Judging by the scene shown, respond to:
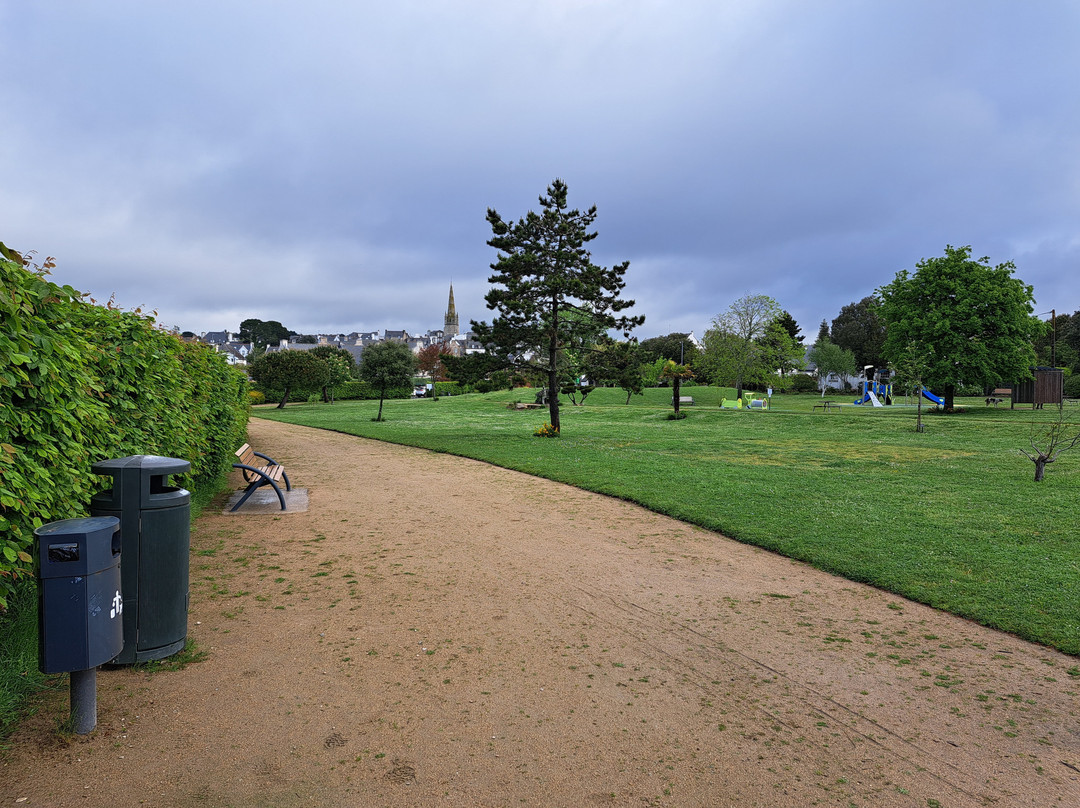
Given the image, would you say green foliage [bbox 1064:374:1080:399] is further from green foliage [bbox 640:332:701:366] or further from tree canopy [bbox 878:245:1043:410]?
green foliage [bbox 640:332:701:366]

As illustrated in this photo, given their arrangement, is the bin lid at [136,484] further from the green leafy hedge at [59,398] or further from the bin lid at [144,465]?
the green leafy hedge at [59,398]

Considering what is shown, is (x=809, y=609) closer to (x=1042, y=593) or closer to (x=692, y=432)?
(x=1042, y=593)

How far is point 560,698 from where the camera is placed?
379cm

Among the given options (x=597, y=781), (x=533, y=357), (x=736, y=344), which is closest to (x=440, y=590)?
Result: (x=597, y=781)

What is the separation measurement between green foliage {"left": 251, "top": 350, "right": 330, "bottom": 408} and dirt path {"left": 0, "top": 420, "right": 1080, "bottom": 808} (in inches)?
1601

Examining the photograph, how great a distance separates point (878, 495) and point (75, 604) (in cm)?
1077

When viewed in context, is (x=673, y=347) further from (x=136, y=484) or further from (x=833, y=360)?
(x=136, y=484)

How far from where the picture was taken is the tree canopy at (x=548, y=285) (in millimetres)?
21609

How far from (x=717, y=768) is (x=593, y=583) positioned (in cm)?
290

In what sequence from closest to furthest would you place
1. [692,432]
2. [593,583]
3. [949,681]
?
1. [949,681]
2. [593,583]
3. [692,432]

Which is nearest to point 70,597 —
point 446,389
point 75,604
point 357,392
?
point 75,604

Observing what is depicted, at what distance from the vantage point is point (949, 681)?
4129mm

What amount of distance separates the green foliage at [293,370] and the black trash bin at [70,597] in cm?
4418

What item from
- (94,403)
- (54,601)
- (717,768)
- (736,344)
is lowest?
(717,768)
